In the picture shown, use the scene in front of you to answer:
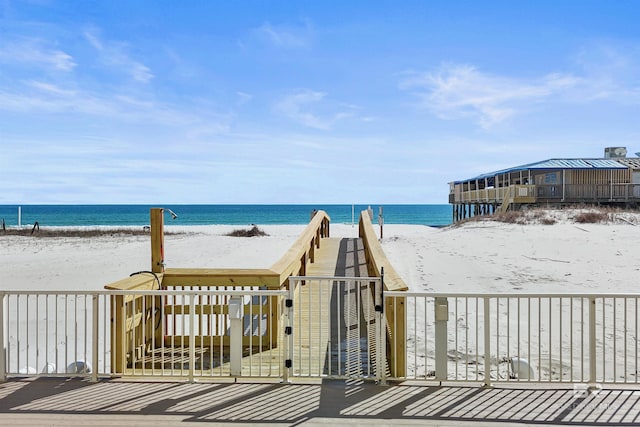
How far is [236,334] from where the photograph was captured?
5.30 meters

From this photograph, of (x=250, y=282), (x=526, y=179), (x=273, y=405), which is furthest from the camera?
(x=526, y=179)

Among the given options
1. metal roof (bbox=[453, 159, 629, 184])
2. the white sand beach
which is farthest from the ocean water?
the white sand beach

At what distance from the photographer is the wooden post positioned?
6.84 metres

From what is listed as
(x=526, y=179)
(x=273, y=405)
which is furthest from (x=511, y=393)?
(x=526, y=179)

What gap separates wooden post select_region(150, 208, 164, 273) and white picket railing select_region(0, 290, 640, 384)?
470 mm

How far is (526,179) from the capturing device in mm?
37719

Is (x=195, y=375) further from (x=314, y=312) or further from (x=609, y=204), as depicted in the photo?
(x=609, y=204)

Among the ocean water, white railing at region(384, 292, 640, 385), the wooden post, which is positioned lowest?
white railing at region(384, 292, 640, 385)

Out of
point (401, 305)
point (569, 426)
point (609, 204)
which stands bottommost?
point (569, 426)

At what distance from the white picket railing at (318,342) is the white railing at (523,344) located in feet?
0.07

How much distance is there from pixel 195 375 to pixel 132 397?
2.33 ft

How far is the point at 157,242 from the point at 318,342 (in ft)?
8.69

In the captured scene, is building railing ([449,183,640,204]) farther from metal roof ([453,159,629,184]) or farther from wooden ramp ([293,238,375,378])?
wooden ramp ([293,238,375,378])

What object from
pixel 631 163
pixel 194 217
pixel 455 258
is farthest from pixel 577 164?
pixel 194 217
